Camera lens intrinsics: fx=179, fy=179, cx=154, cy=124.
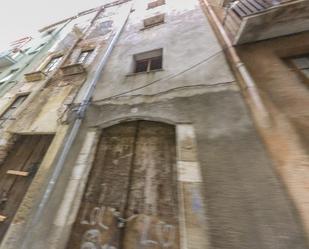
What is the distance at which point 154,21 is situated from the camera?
27.1 feet

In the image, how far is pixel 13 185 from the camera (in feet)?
16.2

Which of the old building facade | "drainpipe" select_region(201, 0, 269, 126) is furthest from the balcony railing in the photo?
"drainpipe" select_region(201, 0, 269, 126)

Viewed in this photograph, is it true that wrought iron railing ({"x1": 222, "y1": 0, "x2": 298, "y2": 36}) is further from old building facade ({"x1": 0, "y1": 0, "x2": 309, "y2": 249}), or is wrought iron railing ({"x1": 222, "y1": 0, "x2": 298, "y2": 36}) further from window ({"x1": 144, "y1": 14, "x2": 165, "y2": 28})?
window ({"x1": 144, "y1": 14, "x2": 165, "y2": 28})

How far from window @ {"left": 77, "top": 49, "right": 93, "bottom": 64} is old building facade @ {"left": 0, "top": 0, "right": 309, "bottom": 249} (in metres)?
1.76

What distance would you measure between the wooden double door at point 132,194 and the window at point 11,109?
4.82 m

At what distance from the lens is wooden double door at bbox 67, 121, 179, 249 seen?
3.05 metres

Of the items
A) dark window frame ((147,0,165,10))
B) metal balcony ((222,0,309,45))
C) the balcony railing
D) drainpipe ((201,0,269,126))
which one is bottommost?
drainpipe ((201,0,269,126))

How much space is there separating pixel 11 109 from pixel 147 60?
5.88 meters

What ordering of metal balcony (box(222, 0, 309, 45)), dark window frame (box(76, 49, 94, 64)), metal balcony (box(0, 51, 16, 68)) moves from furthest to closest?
1. metal balcony (box(0, 51, 16, 68))
2. dark window frame (box(76, 49, 94, 64))
3. metal balcony (box(222, 0, 309, 45))

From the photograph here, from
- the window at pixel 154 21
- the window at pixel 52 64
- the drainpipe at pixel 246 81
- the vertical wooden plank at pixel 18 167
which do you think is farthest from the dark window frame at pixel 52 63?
the drainpipe at pixel 246 81

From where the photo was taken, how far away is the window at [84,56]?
319 inches

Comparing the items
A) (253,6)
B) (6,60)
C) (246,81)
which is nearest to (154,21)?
(253,6)

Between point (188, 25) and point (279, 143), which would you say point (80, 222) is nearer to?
point (279, 143)

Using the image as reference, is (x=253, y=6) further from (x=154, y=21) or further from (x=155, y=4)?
(x=155, y=4)
